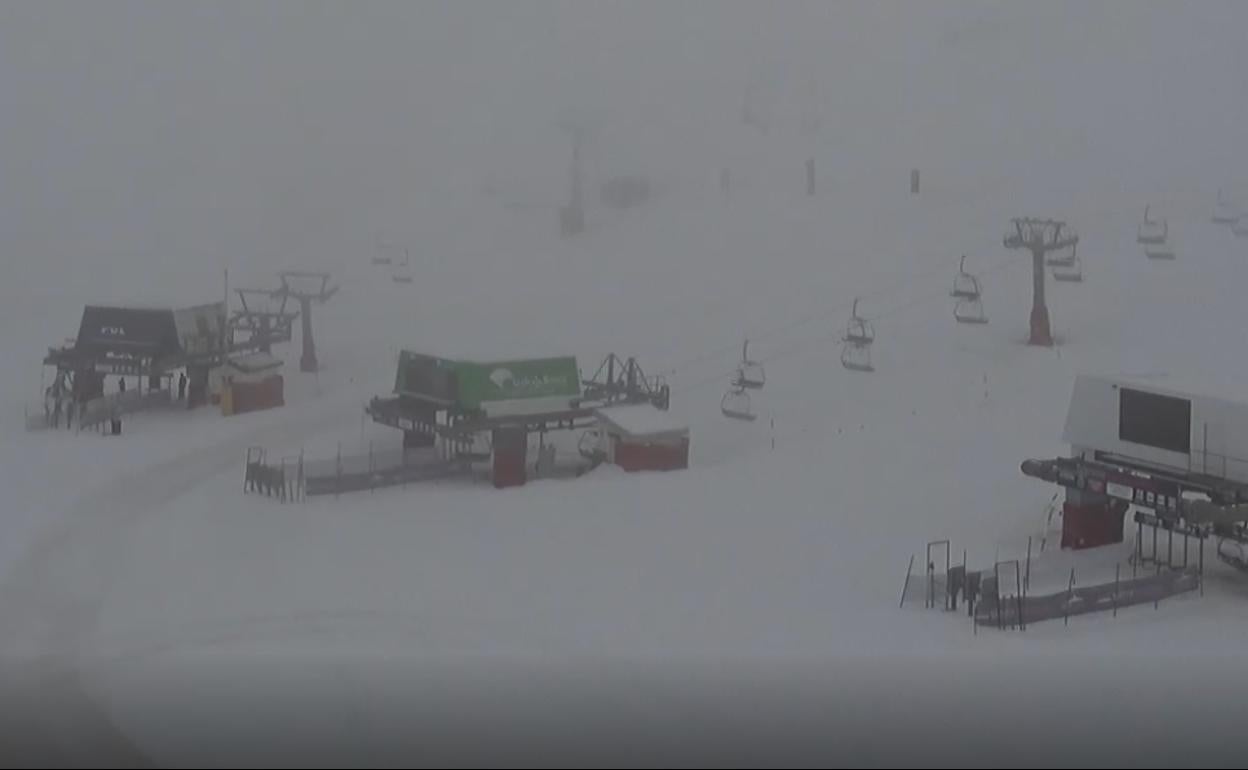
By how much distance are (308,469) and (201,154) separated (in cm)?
1017

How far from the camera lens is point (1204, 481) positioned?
9172mm

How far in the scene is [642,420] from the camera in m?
12.4

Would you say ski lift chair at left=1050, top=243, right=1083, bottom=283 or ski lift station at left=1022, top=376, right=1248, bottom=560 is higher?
ski lift chair at left=1050, top=243, right=1083, bottom=283

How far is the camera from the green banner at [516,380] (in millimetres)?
12219

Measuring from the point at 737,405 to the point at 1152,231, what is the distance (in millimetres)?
5166

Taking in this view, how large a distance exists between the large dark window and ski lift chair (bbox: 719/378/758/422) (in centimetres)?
426

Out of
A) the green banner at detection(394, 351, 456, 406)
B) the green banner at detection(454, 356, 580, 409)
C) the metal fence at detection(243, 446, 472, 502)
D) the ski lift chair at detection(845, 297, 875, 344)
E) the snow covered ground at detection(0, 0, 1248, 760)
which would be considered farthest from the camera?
the ski lift chair at detection(845, 297, 875, 344)

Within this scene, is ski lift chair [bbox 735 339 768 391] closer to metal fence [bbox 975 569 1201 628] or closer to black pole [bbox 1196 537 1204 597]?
black pole [bbox 1196 537 1204 597]

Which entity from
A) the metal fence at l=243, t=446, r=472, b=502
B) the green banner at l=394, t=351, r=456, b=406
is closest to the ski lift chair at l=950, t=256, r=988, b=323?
the green banner at l=394, t=351, r=456, b=406

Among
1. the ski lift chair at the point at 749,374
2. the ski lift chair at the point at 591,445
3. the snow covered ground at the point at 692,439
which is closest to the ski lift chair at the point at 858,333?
the snow covered ground at the point at 692,439

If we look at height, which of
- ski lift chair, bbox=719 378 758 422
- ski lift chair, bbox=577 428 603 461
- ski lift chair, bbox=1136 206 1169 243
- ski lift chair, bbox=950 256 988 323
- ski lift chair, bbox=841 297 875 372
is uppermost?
ski lift chair, bbox=1136 206 1169 243

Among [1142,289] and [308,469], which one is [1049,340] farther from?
[308,469]

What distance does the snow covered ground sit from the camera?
8023 millimetres

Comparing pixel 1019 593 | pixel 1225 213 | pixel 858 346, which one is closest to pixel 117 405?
pixel 858 346
